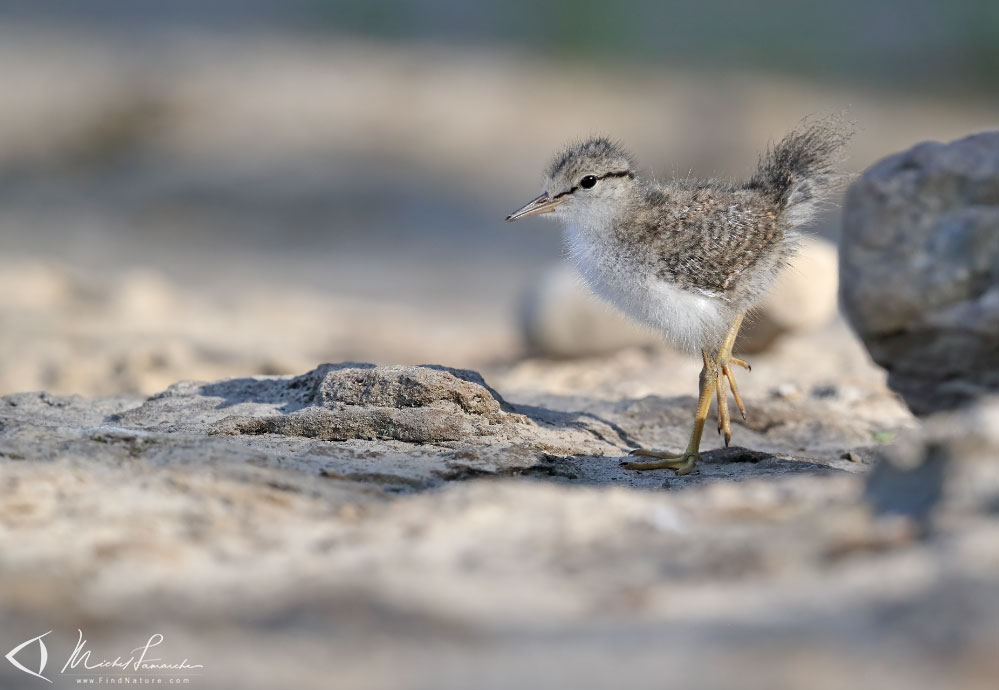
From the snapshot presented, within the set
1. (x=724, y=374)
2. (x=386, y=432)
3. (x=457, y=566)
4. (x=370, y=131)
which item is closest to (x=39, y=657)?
(x=457, y=566)

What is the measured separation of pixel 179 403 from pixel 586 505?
2.41 meters

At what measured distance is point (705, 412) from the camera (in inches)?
185

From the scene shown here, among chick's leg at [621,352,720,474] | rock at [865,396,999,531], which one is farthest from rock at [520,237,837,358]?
rock at [865,396,999,531]

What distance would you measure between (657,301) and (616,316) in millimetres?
2157

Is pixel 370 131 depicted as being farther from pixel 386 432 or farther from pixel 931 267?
pixel 931 267

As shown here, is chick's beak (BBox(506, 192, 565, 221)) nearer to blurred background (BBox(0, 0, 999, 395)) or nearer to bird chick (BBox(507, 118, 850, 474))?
bird chick (BBox(507, 118, 850, 474))

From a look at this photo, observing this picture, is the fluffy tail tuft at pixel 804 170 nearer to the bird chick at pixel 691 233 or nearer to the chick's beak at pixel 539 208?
the bird chick at pixel 691 233

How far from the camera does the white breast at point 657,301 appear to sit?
15.1 ft

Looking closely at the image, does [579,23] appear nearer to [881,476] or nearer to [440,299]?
[440,299]

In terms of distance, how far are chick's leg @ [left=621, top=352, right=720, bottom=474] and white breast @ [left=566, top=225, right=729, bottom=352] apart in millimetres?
121

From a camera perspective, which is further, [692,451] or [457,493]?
[692,451]
